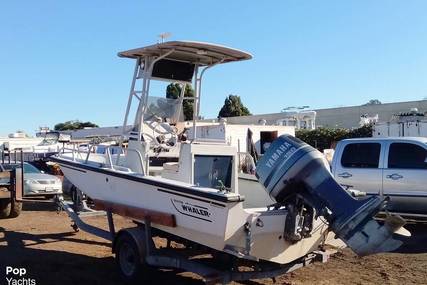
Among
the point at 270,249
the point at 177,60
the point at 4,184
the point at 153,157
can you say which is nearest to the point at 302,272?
the point at 270,249

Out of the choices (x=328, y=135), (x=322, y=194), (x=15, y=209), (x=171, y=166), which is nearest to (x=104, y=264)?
(x=171, y=166)

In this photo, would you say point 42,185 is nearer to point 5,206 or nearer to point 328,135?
point 5,206

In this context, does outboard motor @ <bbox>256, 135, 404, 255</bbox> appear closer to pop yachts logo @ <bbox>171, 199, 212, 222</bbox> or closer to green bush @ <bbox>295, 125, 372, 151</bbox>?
pop yachts logo @ <bbox>171, 199, 212, 222</bbox>

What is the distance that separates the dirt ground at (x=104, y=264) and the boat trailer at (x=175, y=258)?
341 millimetres

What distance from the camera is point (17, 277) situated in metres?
6.84

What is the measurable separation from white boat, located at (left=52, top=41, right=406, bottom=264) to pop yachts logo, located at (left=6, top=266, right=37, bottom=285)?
57.0 inches

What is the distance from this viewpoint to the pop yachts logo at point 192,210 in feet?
18.0

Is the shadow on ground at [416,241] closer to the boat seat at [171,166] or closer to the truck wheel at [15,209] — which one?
the boat seat at [171,166]

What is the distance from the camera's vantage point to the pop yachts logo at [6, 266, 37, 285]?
21.6ft

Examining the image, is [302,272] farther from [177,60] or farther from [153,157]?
[177,60]

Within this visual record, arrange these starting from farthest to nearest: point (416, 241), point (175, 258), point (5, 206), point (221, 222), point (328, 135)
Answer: point (328, 135), point (5, 206), point (416, 241), point (175, 258), point (221, 222)

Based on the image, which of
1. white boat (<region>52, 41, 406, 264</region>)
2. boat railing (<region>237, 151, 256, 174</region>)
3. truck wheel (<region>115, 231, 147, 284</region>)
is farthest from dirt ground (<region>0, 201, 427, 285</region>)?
boat railing (<region>237, 151, 256, 174</region>)

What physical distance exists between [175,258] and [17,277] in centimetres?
234

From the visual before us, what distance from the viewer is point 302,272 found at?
722 cm
